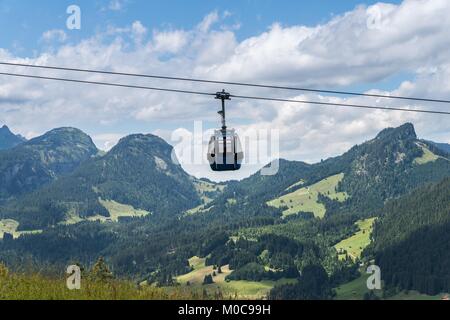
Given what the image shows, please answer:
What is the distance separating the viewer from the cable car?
3462 cm

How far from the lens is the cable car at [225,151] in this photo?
34625mm

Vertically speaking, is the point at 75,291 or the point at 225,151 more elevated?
the point at 225,151

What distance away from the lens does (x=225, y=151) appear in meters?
35.4

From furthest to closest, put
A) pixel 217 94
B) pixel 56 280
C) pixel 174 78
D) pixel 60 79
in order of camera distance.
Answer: pixel 60 79
pixel 174 78
pixel 217 94
pixel 56 280
